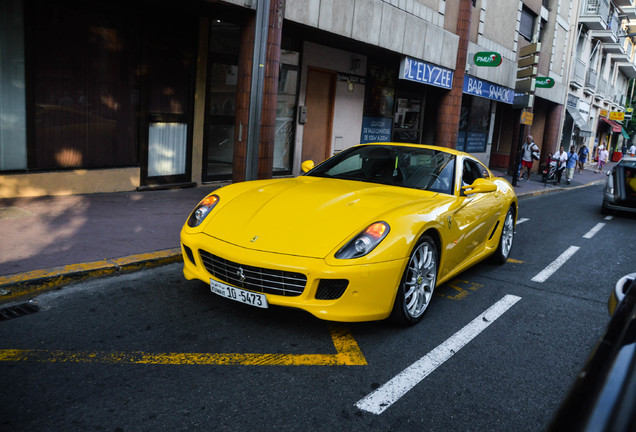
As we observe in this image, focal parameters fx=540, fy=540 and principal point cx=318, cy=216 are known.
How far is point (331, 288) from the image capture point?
147 inches

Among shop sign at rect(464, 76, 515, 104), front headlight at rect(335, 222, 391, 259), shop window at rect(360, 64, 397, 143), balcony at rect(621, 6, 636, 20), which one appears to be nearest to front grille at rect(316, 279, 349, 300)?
front headlight at rect(335, 222, 391, 259)

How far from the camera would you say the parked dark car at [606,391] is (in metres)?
1.31

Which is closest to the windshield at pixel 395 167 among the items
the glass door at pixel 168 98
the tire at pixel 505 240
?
the tire at pixel 505 240

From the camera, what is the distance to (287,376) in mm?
3309

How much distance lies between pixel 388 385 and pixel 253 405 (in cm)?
86

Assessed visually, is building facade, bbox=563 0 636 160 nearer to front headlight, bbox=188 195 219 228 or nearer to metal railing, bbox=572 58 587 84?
metal railing, bbox=572 58 587 84

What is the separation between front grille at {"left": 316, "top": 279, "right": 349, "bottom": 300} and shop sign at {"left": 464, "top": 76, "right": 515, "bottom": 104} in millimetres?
15042

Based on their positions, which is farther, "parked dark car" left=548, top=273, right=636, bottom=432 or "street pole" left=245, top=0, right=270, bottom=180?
"street pole" left=245, top=0, right=270, bottom=180

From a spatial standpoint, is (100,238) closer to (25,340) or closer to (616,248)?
(25,340)

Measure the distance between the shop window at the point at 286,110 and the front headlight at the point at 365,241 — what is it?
341 inches

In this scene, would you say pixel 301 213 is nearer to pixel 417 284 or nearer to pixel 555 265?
pixel 417 284

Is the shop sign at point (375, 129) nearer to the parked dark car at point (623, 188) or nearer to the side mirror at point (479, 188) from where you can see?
the parked dark car at point (623, 188)

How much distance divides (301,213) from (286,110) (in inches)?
342

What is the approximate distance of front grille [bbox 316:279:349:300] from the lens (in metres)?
3.70
